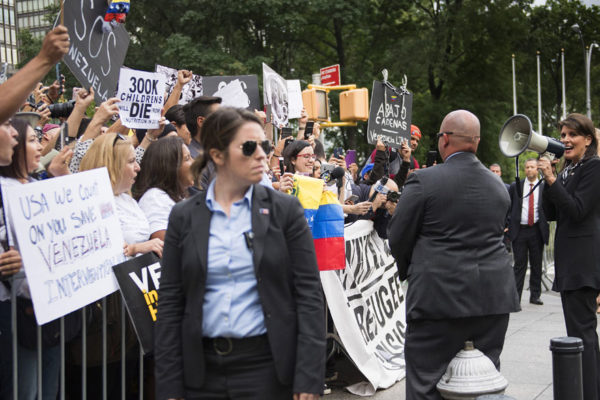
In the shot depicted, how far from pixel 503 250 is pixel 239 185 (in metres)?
2.23

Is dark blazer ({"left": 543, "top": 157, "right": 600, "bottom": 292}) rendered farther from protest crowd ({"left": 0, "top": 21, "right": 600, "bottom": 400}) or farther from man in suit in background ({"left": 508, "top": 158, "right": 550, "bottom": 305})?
man in suit in background ({"left": 508, "top": 158, "right": 550, "bottom": 305})

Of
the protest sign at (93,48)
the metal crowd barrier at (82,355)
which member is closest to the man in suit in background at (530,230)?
the protest sign at (93,48)

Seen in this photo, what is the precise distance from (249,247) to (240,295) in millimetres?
199

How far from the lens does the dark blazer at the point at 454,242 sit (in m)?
4.52

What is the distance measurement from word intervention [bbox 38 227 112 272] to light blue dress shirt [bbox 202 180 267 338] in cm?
104

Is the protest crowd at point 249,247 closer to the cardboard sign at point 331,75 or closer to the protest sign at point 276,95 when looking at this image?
the protest sign at point 276,95

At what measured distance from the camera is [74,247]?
12.8 feet

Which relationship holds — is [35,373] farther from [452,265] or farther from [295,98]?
[295,98]

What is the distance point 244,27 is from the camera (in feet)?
94.3

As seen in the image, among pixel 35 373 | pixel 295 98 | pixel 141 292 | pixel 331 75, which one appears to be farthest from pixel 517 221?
pixel 35 373

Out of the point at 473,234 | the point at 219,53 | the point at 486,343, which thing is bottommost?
the point at 486,343

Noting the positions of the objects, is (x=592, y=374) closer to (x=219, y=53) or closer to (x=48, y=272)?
(x=48, y=272)

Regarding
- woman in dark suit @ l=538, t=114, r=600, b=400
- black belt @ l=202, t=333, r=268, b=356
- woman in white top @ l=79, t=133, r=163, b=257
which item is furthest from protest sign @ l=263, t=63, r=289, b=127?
black belt @ l=202, t=333, r=268, b=356

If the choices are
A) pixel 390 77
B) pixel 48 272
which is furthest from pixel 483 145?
pixel 48 272
